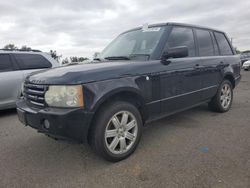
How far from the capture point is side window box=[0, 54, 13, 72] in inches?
230

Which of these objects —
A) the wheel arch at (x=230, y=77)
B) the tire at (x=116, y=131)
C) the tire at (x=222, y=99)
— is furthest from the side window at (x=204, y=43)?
the tire at (x=116, y=131)

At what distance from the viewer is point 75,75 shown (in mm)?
2699

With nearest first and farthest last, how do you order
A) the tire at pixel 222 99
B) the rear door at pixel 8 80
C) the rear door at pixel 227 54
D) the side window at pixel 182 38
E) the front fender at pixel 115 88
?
the front fender at pixel 115 88, the side window at pixel 182 38, the tire at pixel 222 99, the rear door at pixel 227 54, the rear door at pixel 8 80

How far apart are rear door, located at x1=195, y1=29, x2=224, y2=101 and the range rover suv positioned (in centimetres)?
2

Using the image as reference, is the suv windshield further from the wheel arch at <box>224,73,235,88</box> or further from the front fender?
the wheel arch at <box>224,73,235,88</box>

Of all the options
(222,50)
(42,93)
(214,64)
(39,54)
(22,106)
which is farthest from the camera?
(39,54)

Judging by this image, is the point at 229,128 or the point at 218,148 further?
the point at 229,128

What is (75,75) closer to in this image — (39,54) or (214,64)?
(214,64)

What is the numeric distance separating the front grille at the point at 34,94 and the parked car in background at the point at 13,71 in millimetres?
2615

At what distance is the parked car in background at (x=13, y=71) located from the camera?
5734 mm

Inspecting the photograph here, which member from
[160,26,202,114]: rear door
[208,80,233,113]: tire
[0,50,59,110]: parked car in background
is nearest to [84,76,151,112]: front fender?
[160,26,202,114]: rear door

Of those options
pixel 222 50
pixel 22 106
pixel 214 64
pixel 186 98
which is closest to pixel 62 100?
pixel 22 106

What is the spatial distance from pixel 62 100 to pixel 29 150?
4.71 ft

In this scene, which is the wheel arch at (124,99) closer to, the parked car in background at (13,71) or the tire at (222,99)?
the tire at (222,99)
